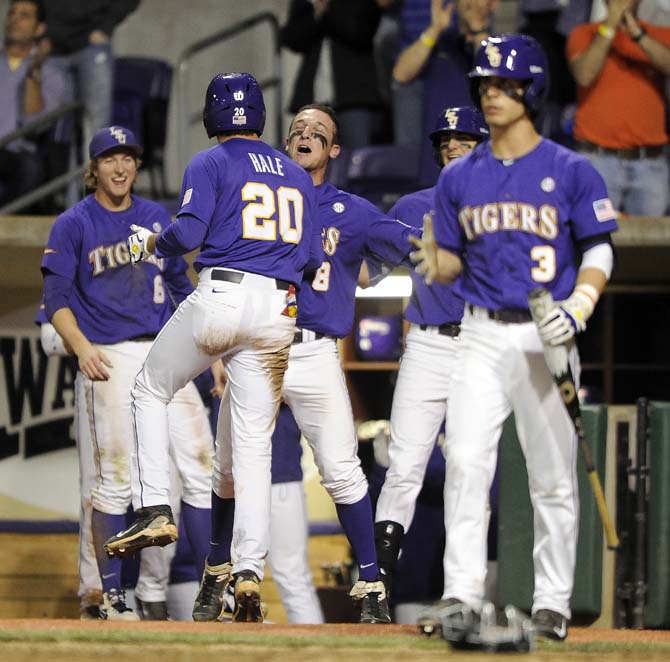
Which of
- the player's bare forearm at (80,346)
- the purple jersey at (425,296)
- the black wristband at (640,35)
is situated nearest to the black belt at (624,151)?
the black wristband at (640,35)

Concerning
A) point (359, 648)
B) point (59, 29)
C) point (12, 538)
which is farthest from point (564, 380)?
point (59, 29)

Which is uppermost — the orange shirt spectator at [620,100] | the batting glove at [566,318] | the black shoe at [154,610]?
the orange shirt spectator at [620,100]

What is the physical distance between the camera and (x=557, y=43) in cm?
889

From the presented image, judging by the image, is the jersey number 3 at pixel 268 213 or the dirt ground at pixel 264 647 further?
the jersey number 3 at pixel 268 213

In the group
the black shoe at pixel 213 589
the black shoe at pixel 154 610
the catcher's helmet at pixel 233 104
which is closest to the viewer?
the catcher's helmet at pixel 233 104

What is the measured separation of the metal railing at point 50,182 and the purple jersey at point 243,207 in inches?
137

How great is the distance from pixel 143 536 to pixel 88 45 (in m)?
4.81

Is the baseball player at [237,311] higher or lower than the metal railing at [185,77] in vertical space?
lower

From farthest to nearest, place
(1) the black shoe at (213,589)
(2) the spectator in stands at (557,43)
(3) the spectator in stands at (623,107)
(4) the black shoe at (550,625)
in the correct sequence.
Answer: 1. (2) the spectator in stands at (557,43)
2. (3) the spectator in stands at (623,107)
3. (1) the black shoe at (213,589)
4. (4) the black shoe at (550,625)

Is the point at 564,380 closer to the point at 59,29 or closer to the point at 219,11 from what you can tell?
the point at 59,29

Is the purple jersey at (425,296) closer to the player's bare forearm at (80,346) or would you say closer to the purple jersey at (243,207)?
the purple jersey at (243,207)

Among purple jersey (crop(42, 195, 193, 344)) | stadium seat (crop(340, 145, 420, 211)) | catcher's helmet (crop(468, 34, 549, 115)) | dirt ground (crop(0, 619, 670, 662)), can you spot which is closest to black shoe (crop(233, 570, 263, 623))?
dirt ground (crop(0, 619, 670, 662))

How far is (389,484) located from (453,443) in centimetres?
146

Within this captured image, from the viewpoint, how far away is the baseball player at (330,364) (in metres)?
5.46
